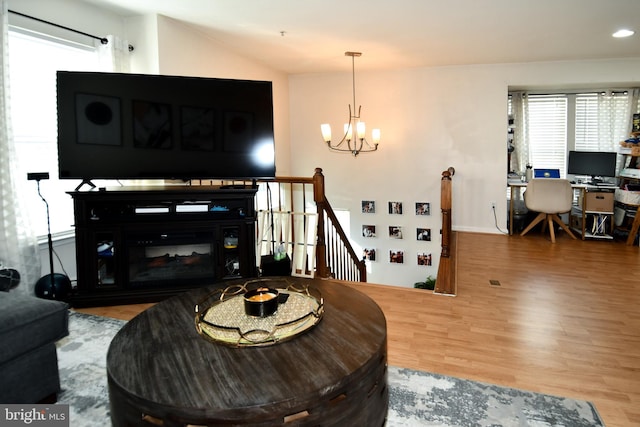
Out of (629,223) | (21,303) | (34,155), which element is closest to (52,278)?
(34,155)

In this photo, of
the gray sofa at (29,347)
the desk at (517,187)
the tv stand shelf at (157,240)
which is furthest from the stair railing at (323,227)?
the desk at (517,187)

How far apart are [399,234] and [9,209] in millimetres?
4773

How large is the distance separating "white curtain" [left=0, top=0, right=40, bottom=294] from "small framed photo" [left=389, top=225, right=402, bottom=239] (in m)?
4.54

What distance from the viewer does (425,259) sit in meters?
6.00

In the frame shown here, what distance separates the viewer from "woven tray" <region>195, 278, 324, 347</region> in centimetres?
145

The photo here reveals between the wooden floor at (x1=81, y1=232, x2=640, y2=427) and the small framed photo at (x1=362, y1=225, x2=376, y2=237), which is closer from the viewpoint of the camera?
the wooden floor at (x1=81, y1=232, x2=640, y2=427)

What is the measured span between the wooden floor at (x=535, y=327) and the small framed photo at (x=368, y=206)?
1995mm

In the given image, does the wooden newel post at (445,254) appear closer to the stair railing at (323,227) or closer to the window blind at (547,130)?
the stair railing at (323,227)

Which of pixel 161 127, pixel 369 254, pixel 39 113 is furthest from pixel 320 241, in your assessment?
pixel 369 254

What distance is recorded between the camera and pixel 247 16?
11.6ft

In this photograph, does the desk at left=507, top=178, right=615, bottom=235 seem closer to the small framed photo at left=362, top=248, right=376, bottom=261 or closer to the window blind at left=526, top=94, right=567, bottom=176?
the window blind at left=526, top=94, right=567, bottom=176

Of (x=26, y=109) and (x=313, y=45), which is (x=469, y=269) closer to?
(x=313, y=45)

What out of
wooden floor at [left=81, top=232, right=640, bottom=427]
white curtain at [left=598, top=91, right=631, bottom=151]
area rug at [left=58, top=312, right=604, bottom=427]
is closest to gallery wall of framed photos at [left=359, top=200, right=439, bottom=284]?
wooden floor at [left=81, top=232, right=640, bottom=427]

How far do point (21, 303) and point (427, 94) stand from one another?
538 cm
